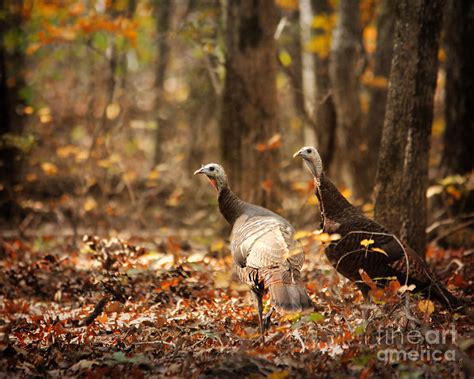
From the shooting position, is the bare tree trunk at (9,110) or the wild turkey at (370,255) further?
the bare tree trunk at (9,110)

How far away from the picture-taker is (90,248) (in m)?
7.52

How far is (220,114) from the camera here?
9.22 metres

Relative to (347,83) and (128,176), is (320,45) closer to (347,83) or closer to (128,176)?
(347,83)

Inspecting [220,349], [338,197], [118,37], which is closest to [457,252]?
[338,197]

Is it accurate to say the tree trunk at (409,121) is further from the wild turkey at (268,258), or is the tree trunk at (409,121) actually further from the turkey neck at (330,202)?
the wild turkey at (268,258)

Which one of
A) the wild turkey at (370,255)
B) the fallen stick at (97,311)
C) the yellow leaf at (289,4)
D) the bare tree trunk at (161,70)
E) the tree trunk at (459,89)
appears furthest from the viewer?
the yellow leaf at (289,4)

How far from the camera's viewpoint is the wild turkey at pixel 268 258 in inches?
185

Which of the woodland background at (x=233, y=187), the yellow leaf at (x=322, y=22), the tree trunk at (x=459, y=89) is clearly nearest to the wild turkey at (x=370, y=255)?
the woodland background at (x=233, y=187)

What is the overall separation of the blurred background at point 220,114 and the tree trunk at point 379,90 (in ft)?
0.10

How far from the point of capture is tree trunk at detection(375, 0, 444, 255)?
22.6 feet

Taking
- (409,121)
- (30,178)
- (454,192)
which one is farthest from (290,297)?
(30,178)

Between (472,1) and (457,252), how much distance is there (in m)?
3.89

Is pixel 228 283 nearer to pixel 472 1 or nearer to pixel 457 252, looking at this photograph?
pixel 457 252

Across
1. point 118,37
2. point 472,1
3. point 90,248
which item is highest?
point 118,37
